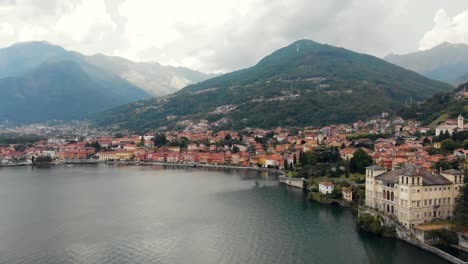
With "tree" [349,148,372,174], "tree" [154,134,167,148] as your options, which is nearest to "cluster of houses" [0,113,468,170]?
"tree" [154,134,167,148]

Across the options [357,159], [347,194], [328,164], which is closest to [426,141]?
[328,164]

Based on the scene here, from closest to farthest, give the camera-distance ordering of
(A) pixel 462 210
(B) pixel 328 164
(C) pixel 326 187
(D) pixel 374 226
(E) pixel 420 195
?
(A) pixel 462 210 < (E) pixel 420 195 < (D) pixel 374 226 < (C) pixel 326 187 < (B) pixel 328 164

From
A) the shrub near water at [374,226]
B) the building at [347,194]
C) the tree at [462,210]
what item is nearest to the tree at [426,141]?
the building at [347,194]

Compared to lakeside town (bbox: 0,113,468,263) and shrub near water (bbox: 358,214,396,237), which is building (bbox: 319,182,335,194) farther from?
shrub near water (bbox: 358,214,396,237)

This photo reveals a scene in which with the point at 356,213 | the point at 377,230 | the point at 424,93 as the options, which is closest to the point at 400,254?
the point at 377,230

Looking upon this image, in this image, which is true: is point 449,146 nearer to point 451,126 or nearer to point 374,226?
point 451,126

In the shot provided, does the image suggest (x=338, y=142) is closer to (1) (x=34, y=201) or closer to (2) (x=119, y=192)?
(2) (x=119, y=192)
